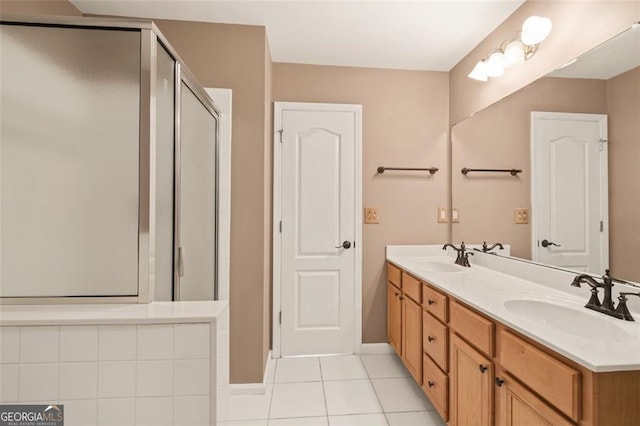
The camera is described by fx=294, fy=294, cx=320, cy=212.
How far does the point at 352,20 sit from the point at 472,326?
1972 millimetres

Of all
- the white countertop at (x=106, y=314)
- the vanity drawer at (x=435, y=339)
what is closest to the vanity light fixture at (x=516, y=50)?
the vanity drawer at (x=435, y=339)

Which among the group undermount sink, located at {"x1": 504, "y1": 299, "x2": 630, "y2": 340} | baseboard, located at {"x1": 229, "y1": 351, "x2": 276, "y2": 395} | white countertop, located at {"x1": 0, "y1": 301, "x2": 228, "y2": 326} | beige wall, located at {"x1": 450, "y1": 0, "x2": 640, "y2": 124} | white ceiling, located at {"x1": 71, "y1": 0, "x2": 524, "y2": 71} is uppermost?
white ceiling, located at {"x1": 71, "y1": 0, "x2": 524, "y2": 71}

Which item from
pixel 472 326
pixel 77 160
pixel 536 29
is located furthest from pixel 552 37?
pixel 77 160

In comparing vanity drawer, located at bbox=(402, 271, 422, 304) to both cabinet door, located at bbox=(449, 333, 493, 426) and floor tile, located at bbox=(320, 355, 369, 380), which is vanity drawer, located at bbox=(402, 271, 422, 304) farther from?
floor tile, located at bbox=(320, 355, 369, 380)

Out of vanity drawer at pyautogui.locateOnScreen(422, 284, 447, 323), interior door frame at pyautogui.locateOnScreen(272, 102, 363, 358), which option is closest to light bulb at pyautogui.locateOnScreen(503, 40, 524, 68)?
interior door frame at pyautogui.locateOnScreen(272, 102, 363, 358)

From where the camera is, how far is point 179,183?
1289mm

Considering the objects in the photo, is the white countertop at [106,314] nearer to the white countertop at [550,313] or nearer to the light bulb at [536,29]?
the white countertop at [550,313]

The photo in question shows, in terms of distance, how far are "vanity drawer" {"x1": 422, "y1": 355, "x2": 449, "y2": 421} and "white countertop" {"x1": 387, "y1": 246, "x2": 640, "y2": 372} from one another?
49 centimetres

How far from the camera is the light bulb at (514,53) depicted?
5.85 feet

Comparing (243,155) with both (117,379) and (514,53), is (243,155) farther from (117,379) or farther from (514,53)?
(514,53)

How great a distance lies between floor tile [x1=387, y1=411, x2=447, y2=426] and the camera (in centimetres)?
172

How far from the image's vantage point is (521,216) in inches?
70.1

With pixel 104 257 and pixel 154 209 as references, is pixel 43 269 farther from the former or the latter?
pixel 154 209

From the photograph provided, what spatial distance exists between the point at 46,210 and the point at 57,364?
1.58 ft
